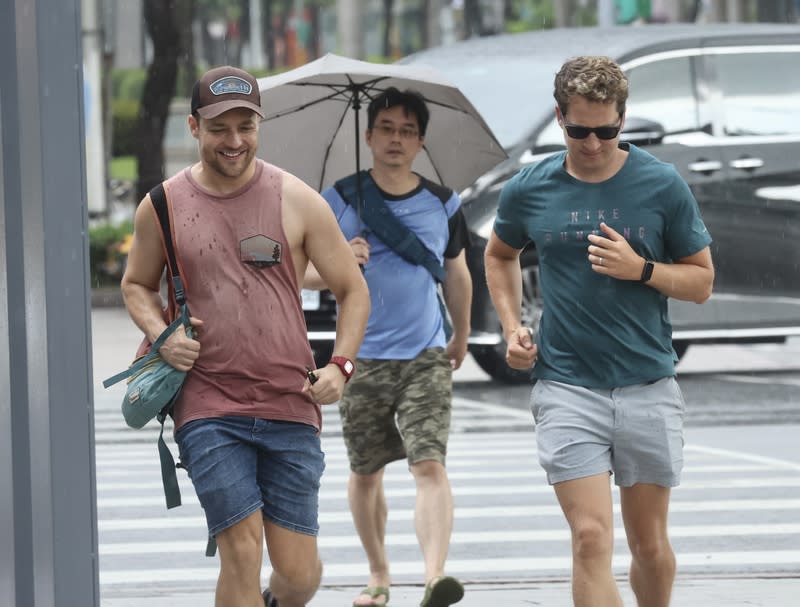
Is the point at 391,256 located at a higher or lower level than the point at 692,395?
higher

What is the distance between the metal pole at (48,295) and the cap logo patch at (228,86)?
2.47ft

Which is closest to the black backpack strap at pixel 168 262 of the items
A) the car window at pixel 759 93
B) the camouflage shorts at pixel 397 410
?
the camouflage shorts at pixel 397 410

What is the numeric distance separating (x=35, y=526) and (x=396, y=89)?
2.85m

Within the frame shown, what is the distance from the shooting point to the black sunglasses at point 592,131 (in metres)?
5.12

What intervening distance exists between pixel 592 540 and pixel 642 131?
7.52 meters

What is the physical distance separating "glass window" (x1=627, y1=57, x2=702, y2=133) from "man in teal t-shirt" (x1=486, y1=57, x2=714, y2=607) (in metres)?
7.43

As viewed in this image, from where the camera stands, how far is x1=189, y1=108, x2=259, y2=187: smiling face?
16.3ft

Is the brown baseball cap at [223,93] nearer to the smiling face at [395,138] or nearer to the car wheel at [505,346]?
the smiling face at [395,138]

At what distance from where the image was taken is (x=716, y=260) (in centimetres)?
1265

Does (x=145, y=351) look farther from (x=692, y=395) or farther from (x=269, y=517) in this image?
(x=692, y=395)

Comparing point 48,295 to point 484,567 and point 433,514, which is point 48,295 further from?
point 484,567

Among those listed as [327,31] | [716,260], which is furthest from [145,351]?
[327,31]

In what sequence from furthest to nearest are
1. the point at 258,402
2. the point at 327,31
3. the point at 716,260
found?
1. the point at 327,31
2. the point at 716,260
3. the point at 258,402

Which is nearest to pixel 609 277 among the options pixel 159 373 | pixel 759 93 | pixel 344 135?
pixel 159 373
